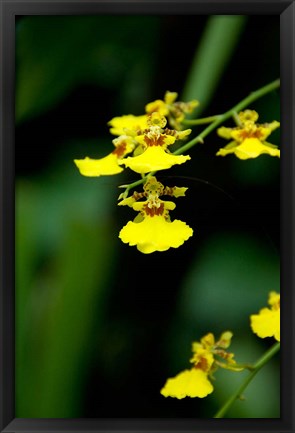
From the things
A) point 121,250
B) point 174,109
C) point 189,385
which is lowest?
point 189,385

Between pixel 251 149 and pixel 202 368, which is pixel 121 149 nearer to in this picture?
pixel 251 149

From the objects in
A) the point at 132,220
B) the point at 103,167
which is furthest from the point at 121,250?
the point at 103,167

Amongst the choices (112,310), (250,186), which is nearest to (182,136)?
(250,186)

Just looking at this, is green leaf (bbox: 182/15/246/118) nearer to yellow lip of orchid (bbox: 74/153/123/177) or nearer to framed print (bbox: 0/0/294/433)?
framed print (bbox: 0/0/294/433)

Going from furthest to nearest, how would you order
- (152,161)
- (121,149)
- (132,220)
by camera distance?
(132,220) → (121,149) → (152,161)

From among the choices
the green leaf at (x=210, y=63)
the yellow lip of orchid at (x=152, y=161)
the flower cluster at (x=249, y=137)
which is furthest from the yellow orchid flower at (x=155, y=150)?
the green leaf at (x=210, y=63)
